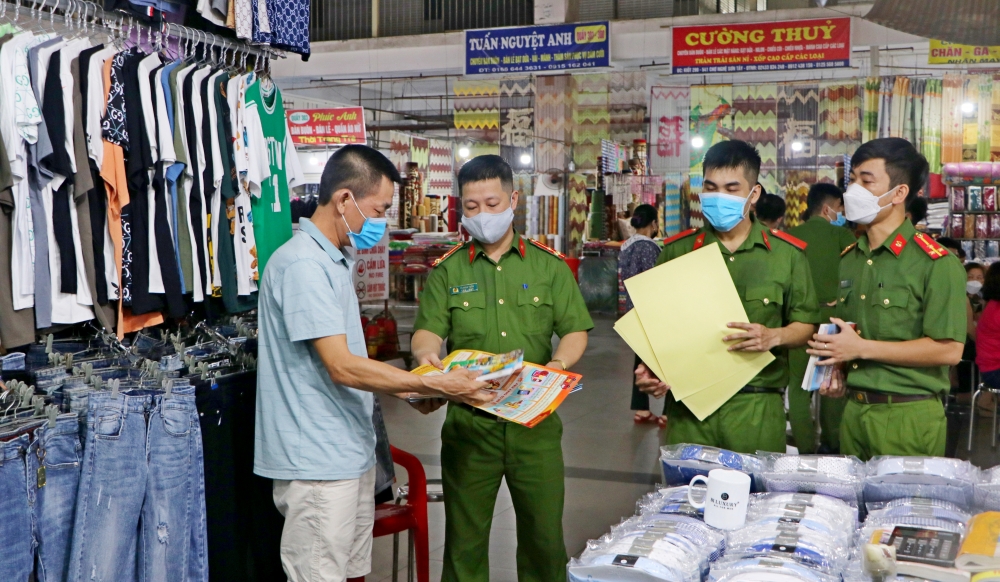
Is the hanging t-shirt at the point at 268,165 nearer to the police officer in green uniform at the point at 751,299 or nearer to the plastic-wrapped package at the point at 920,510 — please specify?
the police officer in green uniform at the point at 751,299

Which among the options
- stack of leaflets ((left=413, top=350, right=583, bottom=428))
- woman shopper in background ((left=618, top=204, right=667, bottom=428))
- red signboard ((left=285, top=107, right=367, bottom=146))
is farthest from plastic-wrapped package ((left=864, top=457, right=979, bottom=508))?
red signboard ((left=285, top=107, right=367, bottom=146))

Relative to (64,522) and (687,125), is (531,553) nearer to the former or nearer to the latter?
(64,522)

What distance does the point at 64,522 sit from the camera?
2545 millimetres

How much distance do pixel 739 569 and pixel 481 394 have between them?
95 centimetres

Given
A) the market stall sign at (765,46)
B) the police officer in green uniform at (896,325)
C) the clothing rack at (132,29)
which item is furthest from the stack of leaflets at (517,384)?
the market stall sign at (765,46)

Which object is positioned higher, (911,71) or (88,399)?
(911,71)

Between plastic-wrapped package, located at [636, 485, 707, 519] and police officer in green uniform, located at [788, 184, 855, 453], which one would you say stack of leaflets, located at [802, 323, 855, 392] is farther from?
police officer in green uniform, located at [788, 184, 855, 453]

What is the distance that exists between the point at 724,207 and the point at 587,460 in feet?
11.3

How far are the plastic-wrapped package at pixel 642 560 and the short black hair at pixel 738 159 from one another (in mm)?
1329

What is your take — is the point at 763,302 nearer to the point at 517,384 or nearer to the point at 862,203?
the point at 862,203

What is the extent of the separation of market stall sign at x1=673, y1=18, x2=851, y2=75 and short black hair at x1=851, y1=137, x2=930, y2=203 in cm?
727

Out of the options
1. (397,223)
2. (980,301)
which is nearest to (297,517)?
(980,301)

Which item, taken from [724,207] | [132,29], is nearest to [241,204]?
[132,29]

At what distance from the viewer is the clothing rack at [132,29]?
3.11 meters
